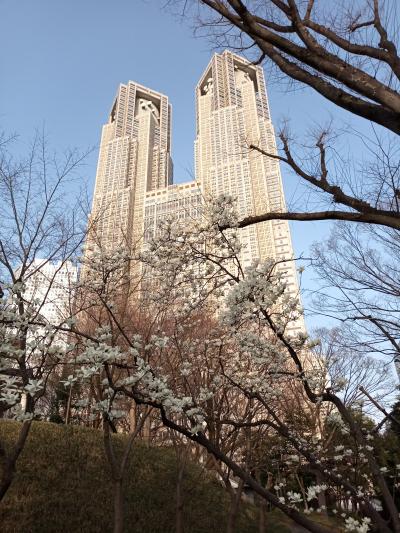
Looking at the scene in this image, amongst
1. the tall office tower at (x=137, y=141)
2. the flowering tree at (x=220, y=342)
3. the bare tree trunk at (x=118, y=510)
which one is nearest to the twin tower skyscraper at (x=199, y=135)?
the tall office tower at (x=137, y=141)

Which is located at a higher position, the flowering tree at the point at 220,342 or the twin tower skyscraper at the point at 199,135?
the twin tower skyscraper at the point at 199,135

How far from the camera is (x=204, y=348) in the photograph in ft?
25.2

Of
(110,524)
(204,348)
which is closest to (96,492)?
(110,524)

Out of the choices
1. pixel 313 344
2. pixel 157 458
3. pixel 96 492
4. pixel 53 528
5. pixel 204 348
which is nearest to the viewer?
pixel 313 344

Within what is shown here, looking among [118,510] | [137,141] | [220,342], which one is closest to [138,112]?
[137,141]

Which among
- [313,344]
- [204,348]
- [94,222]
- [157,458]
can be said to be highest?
[94,222]

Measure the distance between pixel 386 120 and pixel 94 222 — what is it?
15.4 ft

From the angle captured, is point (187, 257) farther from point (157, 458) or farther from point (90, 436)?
point (157, 458)

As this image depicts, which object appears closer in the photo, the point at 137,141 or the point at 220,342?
the point at 220,342

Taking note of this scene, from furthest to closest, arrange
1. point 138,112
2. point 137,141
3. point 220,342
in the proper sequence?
point 138,112
point 137,141
point 220,342

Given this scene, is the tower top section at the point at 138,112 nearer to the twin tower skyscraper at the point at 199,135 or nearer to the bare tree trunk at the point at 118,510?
the twin tower skyscraper at the point at 199,135

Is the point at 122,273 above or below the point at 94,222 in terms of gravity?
below

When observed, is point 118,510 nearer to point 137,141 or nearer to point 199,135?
→ point 199,135

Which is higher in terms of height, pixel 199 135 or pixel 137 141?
pixel 137 141
